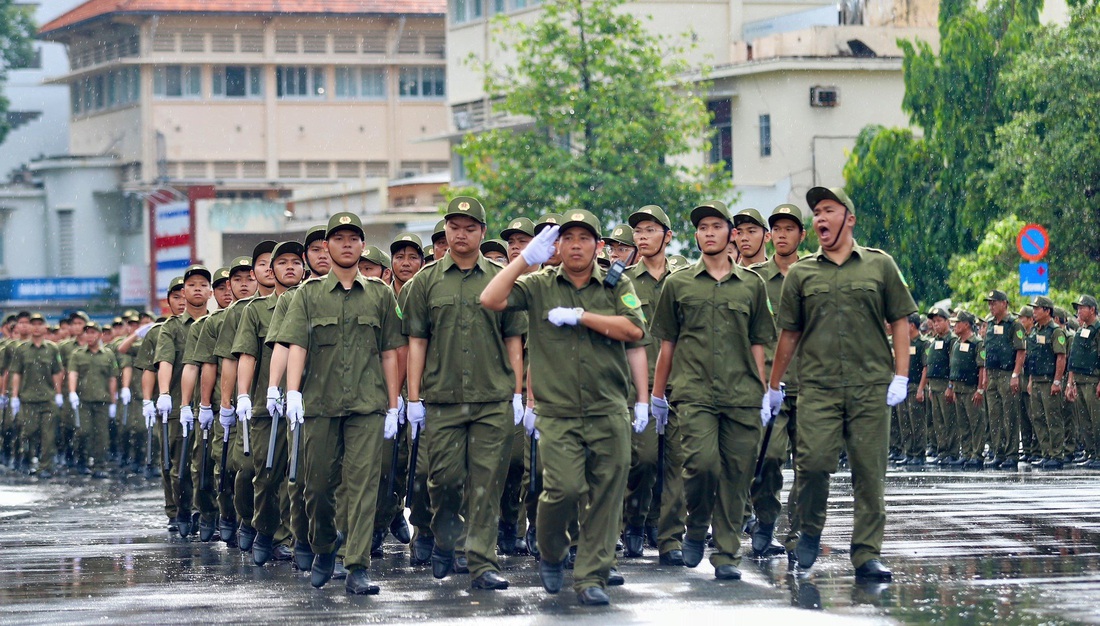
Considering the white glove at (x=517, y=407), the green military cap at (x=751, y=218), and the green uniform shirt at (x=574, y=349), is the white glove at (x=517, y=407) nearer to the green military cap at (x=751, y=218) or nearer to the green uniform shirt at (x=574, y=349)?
the green uniform shirt at (x=574, y=349)

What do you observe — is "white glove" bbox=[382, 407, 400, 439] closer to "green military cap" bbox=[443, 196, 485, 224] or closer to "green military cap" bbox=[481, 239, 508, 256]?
"green military cap" bbox=[443, 196, 485, 224]

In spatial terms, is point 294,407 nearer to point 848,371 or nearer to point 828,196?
point 848,371

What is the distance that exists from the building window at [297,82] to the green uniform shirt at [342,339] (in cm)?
6429

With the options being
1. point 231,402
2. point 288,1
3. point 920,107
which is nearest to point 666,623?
point 231,402

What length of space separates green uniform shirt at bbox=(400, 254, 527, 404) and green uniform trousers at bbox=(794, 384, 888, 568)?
1788 millimetres

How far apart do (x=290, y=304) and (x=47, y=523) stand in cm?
740

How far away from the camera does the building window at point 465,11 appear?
56250mm

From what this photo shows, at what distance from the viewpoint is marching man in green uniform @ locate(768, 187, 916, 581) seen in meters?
11.4

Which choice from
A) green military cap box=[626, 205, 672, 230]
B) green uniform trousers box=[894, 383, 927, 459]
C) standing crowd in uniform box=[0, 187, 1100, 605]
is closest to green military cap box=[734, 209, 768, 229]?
standing crowd in uniform box=[0, 187, 1100, 605]

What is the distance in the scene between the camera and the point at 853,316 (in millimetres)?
11547

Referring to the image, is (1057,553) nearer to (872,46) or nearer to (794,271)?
(794,271)

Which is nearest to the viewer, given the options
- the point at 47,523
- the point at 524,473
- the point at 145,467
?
the point at 524,473

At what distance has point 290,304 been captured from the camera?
1183 cm

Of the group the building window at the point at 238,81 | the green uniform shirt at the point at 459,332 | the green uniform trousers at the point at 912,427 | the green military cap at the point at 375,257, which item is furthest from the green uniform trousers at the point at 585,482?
the building window at the point at 238,81
